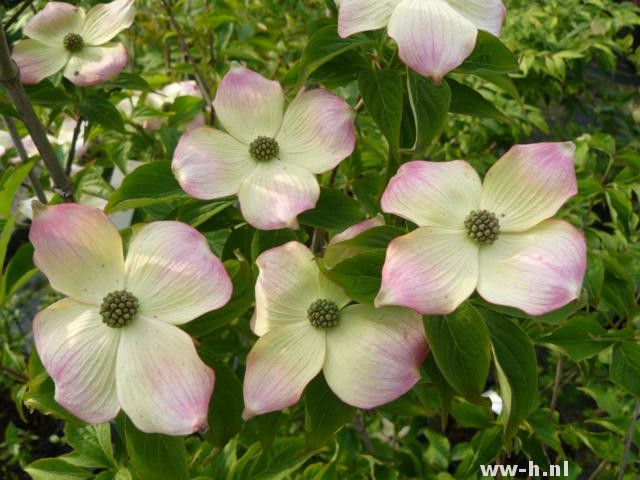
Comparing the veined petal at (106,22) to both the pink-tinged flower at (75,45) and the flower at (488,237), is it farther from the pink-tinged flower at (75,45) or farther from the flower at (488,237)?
the flower at (488,237)

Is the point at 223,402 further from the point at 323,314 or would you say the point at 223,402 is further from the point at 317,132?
the point at 317,132

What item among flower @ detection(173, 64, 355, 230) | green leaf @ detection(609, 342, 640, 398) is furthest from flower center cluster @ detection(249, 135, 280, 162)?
green leaf @ detection(609, 342, 640, 398)

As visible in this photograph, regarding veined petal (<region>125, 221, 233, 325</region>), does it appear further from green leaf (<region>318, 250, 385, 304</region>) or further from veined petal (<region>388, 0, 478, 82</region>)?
veined petal (<region>388, 0, 478, 82</region>)

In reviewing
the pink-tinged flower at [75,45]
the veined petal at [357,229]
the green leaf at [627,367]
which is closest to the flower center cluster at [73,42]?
the pink-tinged flower at [75,45]

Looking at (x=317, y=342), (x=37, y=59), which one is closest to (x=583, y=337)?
(x=317, y=342)

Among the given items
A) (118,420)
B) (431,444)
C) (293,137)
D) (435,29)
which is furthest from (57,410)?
(431,444)
